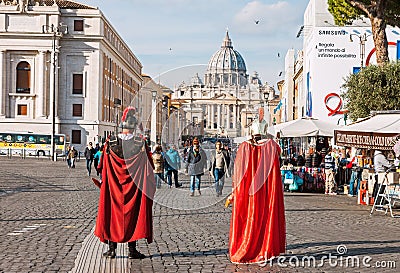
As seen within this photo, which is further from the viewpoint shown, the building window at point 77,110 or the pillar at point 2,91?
the building window at point 77,110

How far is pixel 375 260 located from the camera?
787 centimetres

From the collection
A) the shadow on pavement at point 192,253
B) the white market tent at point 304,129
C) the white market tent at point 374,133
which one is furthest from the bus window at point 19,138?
the shadow on pavement at point 192,253

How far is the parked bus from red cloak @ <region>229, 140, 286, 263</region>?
173 ft

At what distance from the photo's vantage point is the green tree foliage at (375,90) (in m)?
25.2

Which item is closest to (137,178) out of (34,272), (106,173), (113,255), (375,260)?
(106,173)

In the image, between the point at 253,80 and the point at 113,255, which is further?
the point at 253,80

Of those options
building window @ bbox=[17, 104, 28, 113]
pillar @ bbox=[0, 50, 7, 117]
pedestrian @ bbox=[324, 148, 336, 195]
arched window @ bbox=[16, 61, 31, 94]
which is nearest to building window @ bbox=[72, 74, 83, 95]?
arched window @ bbox=[16, 61, 31, 94]

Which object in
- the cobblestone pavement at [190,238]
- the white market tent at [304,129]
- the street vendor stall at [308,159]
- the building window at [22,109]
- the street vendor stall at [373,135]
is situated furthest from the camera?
the building window at [22,109]

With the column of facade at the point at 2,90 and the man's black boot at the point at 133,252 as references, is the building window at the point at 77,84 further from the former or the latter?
the man's black boot at the point at 133,252

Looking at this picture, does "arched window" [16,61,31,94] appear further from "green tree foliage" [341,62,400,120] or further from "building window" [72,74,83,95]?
"green tree foliage" [341,62,400,120]

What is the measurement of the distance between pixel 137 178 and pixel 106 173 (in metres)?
0.37

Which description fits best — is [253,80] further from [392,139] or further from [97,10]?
[97,10]

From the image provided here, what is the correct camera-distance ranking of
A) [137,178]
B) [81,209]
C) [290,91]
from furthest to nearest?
[290,91], [81,209], [137,178]

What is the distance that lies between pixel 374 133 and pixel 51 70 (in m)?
55.4
